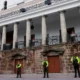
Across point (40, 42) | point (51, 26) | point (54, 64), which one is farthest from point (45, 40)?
point (51, 26)

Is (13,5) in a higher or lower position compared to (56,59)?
higher

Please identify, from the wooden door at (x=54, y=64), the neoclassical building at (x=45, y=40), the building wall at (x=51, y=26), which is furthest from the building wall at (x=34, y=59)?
the building wall at (x=51, y=26)

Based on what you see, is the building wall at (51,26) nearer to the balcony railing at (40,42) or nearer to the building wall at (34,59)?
the balcony railing at (40,42)

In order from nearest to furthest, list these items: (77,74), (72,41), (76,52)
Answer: (77,74) < (76,52) < (72,41)

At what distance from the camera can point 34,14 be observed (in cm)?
2223

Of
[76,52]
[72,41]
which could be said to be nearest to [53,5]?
[72,41]

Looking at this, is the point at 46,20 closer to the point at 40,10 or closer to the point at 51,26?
the point at 51,26

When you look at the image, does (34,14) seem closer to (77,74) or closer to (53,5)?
(53,5)

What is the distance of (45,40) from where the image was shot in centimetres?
2097

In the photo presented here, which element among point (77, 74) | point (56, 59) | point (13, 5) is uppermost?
point (13, 5)

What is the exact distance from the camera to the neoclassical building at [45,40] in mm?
19094

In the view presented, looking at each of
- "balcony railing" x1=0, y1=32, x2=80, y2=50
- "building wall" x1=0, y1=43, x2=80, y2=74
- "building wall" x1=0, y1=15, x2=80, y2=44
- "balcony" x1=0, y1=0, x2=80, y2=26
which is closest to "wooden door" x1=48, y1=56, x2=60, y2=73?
"building wall" x1=0, y1=43, x2=80, y2=74

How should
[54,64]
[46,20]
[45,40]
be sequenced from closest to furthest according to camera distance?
[54,64] → [45,40] → [46,20]

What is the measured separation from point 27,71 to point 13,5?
12.3 metres
